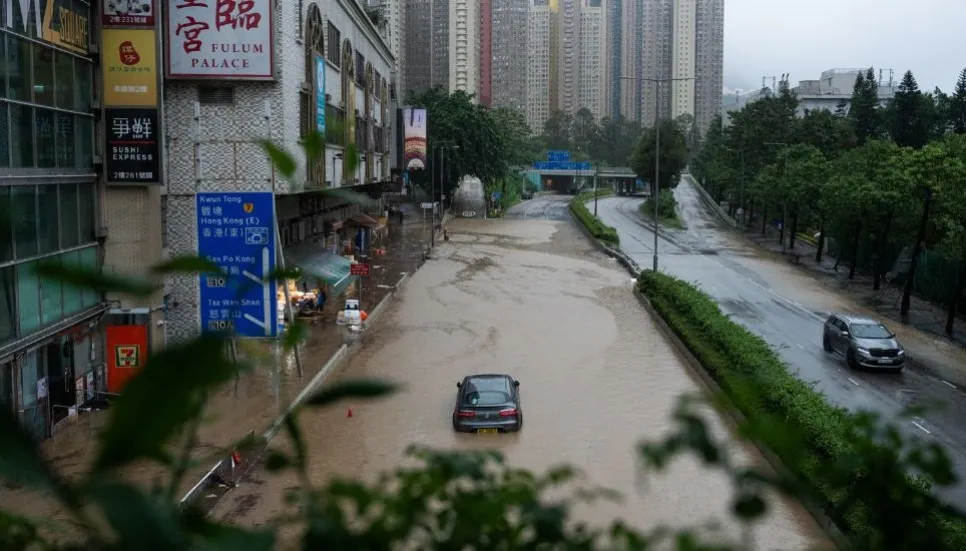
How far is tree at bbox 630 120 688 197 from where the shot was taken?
73.3m

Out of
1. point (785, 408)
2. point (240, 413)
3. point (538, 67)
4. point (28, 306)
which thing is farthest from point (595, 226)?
point (538, 67)

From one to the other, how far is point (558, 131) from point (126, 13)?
11779 centimetres

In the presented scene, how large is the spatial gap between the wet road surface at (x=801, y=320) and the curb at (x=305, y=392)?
5.66 feet

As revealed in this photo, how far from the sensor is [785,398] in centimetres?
1573

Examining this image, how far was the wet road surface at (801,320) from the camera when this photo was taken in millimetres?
18000

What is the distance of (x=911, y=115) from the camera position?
6334 centimetres

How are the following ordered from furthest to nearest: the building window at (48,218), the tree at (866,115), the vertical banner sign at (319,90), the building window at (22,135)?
the tree at (866,115) < the vertical banner sign at (319,90) < the building window at (48,218) < the building window at (22,135)

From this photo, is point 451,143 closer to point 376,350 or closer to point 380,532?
point 376,350

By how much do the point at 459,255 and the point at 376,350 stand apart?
22.3 metres

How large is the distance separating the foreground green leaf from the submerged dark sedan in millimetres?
15306

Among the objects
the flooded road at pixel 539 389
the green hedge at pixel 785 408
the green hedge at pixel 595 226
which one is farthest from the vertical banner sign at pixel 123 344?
the green hedge at pixel 595 226

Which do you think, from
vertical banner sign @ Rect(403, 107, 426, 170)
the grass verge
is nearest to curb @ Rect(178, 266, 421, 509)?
vertical banner sign @ Rect(403, 107, 426, 170)

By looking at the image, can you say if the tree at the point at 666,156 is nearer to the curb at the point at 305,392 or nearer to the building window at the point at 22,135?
the curb at the point at 305,392

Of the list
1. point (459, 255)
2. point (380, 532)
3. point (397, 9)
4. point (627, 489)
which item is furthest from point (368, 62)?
point (397, 9)
